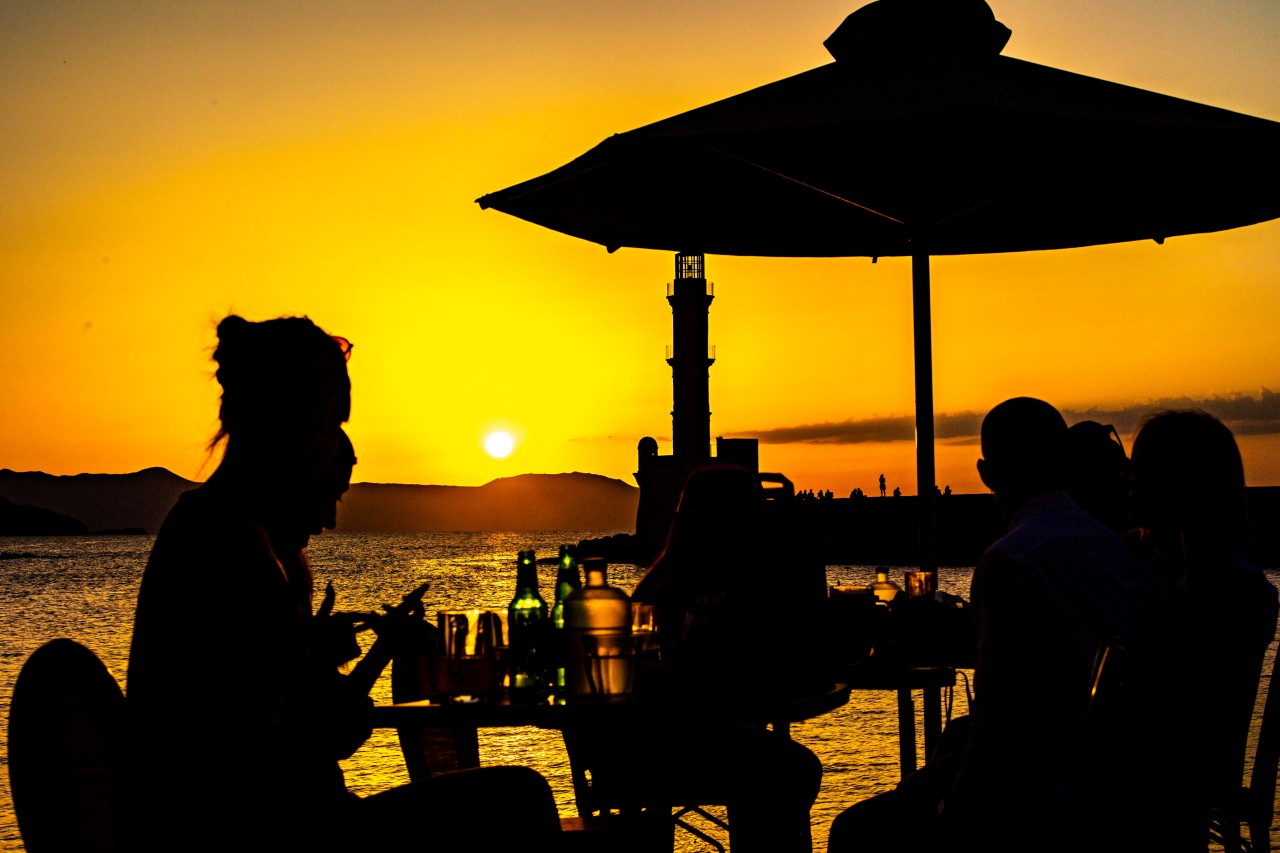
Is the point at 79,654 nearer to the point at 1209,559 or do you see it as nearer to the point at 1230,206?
the point at 1209,559

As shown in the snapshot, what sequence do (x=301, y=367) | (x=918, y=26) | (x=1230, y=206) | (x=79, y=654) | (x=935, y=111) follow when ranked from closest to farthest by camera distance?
(x=79, y=654)
(x=301, y=367)
(x=935, y=111)
(x=918, y=26)
(x=1230, y=206)

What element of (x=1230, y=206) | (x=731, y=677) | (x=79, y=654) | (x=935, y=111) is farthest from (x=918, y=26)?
(x=79, y=654)

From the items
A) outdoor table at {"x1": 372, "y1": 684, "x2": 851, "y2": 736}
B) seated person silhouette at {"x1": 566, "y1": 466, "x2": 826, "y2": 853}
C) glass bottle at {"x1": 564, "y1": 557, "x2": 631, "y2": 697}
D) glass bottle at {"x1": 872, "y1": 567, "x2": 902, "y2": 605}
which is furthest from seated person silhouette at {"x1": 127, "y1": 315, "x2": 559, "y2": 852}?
glass bottle at {"x1": 872, "y1": 567, "x2": 902, "y2": 605}

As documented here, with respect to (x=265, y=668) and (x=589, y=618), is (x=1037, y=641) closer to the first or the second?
(x=589, y=618)

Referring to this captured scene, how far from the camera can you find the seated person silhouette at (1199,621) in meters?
2.21

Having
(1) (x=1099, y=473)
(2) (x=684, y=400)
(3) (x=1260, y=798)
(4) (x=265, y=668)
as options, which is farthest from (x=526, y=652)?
(2) (x=684, y=400)

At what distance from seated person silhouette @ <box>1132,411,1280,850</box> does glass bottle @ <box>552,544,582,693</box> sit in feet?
3.48

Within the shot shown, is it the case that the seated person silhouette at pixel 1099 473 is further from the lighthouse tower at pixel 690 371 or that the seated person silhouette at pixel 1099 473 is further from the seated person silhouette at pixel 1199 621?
the lighthouse tower at pixel 690 371

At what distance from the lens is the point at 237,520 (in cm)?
196

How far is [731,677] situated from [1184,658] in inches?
33.5

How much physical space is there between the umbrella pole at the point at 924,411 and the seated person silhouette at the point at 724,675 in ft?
4.03

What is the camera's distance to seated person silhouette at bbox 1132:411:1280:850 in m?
2.21

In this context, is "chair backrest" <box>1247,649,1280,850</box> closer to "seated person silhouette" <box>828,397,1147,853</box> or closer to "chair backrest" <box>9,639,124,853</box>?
"seated person silhouette" <box>828,397,1147,853</box>

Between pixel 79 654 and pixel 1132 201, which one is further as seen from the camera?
pixel 1132 201
